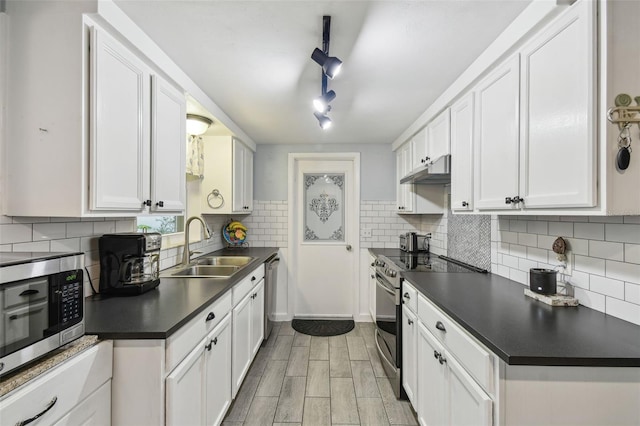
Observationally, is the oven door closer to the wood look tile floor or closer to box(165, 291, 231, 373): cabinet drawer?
the wood look tile floor

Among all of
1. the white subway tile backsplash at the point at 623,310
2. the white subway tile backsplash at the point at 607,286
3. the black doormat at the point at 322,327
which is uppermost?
the white subway tile backsplash at the point at 607,286

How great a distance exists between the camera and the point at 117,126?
4.33 ft

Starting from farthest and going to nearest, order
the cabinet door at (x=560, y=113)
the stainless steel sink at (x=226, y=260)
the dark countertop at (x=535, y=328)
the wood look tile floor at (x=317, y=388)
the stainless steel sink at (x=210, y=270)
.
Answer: the stainless steel sink at (x=226, y=260) < the stainless steel sink at (x=210, y=270) < the wood look tile floor at (x=317, y=388) < the cabinet door at (x=560, y=113) < the dark countertop at (x=535, y=328)

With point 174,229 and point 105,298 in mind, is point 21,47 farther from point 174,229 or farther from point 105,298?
point 174,229

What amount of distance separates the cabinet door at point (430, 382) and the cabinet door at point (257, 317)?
140 centimetres

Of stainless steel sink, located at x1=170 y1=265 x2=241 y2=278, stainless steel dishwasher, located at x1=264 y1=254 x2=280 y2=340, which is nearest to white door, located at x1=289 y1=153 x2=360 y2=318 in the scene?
stainless steel dishwasher, located at x1=264 y1=254 x2=280 y2=340

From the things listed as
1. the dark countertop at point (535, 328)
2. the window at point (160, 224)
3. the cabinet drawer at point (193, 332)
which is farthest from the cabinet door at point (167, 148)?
the dark countertop at point (535, 328)

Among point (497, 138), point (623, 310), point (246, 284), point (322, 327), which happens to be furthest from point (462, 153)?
point (322, 327)

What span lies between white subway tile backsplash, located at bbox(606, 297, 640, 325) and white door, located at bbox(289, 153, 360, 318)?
8.60ft

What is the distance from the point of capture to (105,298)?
59.2 inches

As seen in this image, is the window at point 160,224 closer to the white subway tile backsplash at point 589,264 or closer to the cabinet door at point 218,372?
the cabinet door at point 218,372

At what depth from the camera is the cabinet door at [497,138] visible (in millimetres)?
1440

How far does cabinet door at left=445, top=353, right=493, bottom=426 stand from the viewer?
105 cm

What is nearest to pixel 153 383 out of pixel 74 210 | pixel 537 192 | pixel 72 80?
pixel 74 210
